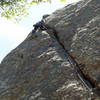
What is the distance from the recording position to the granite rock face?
28.7ft

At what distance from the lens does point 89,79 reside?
28.8ft

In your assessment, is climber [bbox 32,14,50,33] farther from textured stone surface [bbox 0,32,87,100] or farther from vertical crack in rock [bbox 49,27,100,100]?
vertical crack in rock [bbox 49,27,100,100]

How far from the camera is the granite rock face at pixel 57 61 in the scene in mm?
8750

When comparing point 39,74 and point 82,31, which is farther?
point 82,31

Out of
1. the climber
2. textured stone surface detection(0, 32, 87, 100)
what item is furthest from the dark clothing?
textured stone surface detection(0, 32, 87, 100)

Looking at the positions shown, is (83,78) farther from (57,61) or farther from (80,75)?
(57,61)

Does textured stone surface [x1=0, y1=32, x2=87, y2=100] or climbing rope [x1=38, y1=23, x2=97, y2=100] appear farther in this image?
textured stone surface [x1=0, y1=32, x2=87, y2=100]

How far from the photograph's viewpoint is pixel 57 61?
1016 cm

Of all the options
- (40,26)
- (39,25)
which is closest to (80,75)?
(40,26)

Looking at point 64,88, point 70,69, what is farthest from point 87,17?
point 64,88

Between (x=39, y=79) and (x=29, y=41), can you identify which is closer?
(x=39, y=79)

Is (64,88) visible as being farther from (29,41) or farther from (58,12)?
(58,12)

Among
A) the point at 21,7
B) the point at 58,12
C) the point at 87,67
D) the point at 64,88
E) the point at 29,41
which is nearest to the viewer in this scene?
the point at 64,88

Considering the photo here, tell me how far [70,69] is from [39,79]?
1.33 meters
